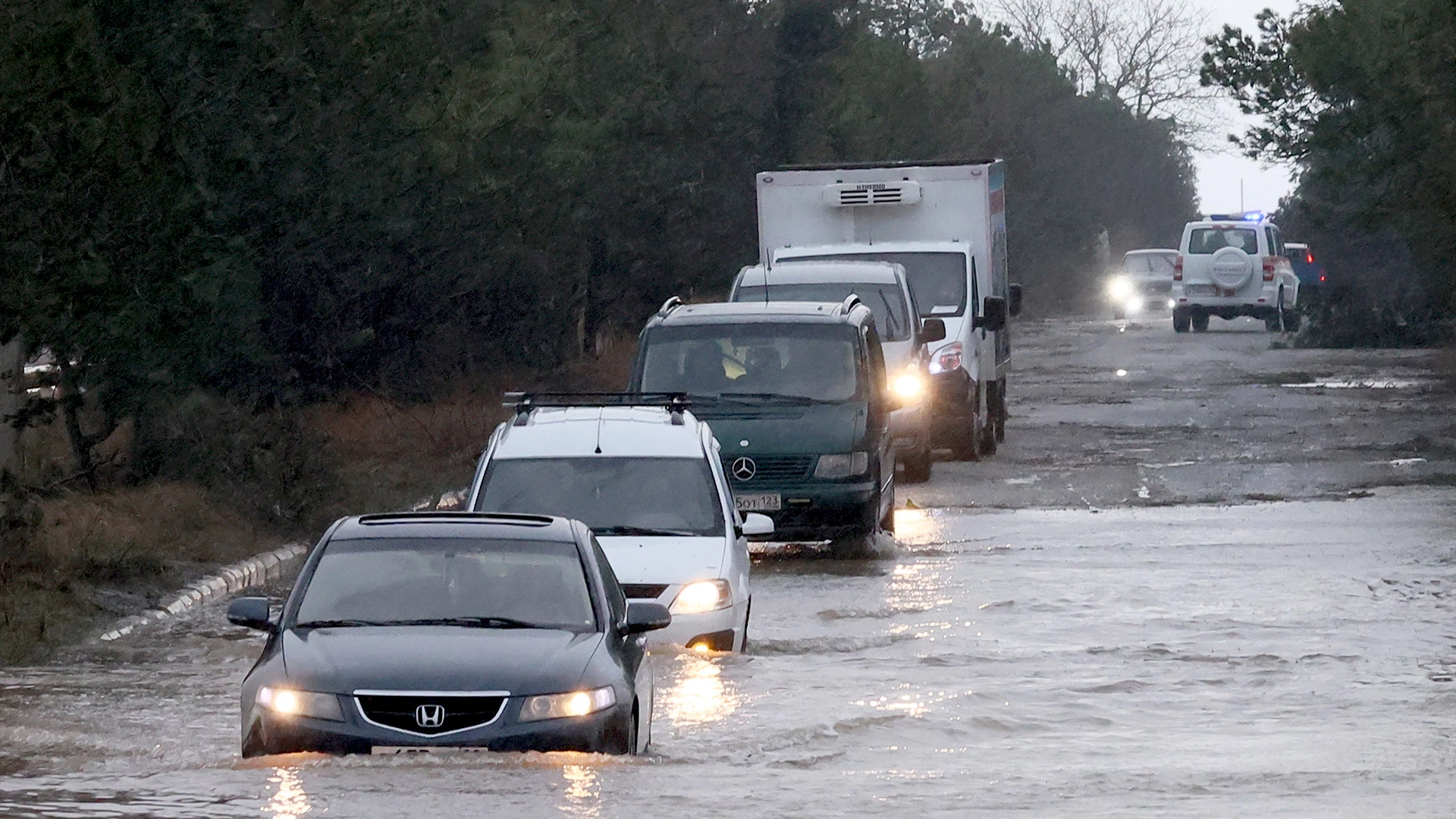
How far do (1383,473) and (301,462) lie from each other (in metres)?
10.8

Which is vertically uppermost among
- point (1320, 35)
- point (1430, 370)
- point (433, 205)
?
point (1320, 35)

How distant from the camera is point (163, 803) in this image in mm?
8234

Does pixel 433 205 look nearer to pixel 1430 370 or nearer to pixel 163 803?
pixel 163 803

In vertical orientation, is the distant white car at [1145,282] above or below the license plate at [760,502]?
above

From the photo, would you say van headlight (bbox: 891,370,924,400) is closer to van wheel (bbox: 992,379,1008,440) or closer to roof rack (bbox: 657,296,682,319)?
roof rack (bbox: 657,296,682,319)

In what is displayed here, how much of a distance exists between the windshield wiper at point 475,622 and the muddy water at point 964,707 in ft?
2.41

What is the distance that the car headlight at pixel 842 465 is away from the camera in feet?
58.9

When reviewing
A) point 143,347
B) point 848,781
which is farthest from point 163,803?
point 143,347

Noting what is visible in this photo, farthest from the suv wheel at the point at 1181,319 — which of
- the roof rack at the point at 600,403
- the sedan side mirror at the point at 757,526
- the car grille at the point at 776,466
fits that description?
the sedan side mirror at the point at 757,526

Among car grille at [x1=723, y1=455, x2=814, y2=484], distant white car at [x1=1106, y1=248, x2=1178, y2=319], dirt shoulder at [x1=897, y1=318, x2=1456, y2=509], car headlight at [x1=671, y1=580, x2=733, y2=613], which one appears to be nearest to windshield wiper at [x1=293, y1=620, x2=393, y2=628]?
car headlight at [x1=671, y1=580, x2=733, y2=613]

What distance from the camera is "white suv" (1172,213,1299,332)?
54.6 metres

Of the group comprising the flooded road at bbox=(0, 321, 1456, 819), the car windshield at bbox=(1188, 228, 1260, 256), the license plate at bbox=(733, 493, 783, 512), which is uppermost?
the car windshield at bbox=(1188, 228, 1260, 256)

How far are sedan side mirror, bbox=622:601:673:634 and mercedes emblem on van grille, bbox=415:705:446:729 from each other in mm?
1130

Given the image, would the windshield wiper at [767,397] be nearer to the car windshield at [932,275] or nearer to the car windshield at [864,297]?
the car windshield at [864,297]
